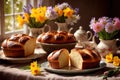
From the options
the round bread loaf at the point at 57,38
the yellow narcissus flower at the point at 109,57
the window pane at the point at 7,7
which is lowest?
the yellow narcissus flower at the point at 109,57

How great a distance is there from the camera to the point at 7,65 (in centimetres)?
184

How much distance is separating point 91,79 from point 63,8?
3.03 ft

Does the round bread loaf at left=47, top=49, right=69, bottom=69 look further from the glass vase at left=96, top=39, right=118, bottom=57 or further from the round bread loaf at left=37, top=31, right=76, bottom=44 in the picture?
the glass vase at left=96, top=39, right=118, bottom=57

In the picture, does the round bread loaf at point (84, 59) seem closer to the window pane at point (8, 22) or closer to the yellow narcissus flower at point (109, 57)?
the yellow narcissus flower at point (109, 57)

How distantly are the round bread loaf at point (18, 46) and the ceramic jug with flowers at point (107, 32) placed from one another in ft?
1.48

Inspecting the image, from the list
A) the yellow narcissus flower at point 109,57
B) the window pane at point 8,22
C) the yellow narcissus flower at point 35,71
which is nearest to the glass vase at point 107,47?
the yellow narcissus flower at point 109,57

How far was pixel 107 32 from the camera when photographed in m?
2.04

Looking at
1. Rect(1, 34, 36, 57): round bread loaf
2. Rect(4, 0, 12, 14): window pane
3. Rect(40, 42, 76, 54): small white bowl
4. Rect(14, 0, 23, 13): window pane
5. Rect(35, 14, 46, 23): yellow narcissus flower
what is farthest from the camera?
Rect(14, 0, 23, 13): window pane

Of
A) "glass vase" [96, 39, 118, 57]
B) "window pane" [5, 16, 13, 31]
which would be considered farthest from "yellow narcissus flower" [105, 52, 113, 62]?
"window pane" [5, 16, 13, 31]

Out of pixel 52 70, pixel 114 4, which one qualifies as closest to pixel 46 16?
pixel 52 70

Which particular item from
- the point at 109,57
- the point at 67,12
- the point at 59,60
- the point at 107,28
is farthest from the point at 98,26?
the point at 59,60

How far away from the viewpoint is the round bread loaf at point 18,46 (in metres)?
1.88

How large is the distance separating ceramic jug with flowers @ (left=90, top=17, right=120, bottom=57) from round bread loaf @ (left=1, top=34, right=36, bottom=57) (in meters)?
0.45

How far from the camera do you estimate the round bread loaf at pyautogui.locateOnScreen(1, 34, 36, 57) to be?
1.88 metres
